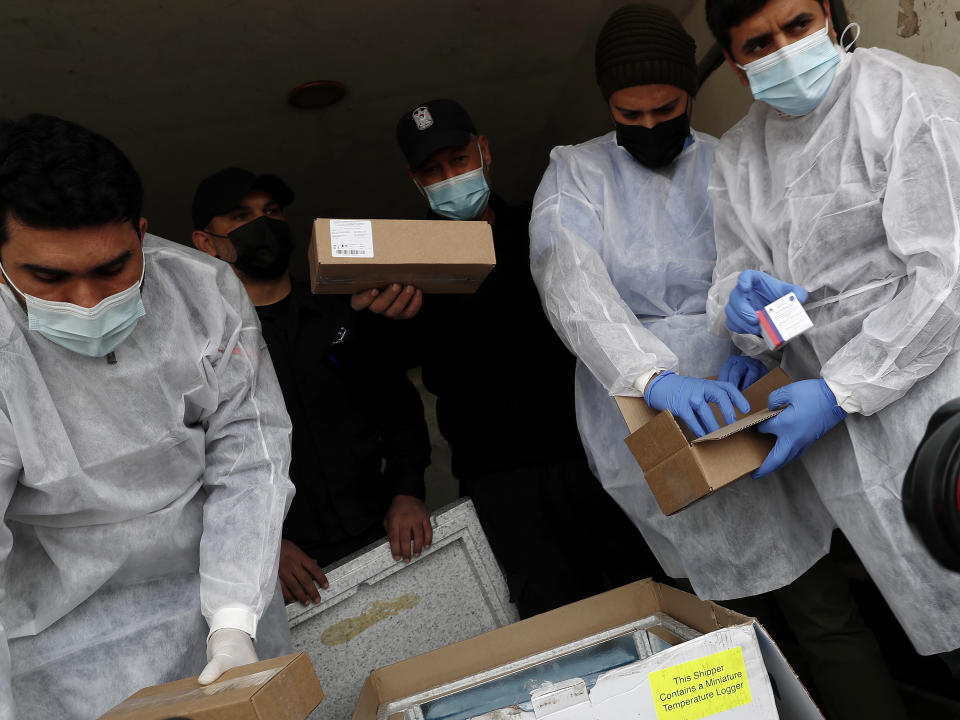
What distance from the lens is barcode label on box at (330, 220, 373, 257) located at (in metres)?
1.56

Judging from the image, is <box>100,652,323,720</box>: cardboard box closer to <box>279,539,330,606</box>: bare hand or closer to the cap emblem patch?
<box>279,539,330,606</box>: bare hand

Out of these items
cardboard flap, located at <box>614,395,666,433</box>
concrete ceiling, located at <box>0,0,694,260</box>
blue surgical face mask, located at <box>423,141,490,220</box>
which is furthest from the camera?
concrete ceiling, located at <box>0,0,694,260</box>

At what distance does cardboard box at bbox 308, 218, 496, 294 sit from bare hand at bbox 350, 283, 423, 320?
5 centimetres

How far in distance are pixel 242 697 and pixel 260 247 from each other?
1508mm

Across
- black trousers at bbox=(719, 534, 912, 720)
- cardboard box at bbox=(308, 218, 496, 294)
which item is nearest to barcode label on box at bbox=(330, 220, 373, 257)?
cardboard box at bbox=(308, 218, 496, 294)

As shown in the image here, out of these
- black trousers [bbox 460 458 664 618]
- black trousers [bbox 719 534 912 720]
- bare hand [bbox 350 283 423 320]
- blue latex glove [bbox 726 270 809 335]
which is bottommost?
black trousers [bbox 719 534 912 720]

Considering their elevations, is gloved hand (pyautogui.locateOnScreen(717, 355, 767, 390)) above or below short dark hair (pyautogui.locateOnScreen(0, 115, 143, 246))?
below

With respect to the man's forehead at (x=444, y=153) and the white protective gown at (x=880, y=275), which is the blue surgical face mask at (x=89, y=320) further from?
the white protective gown at (x=880, y=275)

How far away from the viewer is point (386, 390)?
7.39 feet

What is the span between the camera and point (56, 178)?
130cm

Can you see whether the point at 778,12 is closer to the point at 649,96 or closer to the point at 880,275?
the point at 649,96

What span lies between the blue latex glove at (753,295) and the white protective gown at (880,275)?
68 millimetres

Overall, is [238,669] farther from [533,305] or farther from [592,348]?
[533,305]

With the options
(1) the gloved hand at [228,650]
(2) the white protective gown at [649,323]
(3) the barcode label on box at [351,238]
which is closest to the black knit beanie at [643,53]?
(2) the white protective gown at [649,323]
